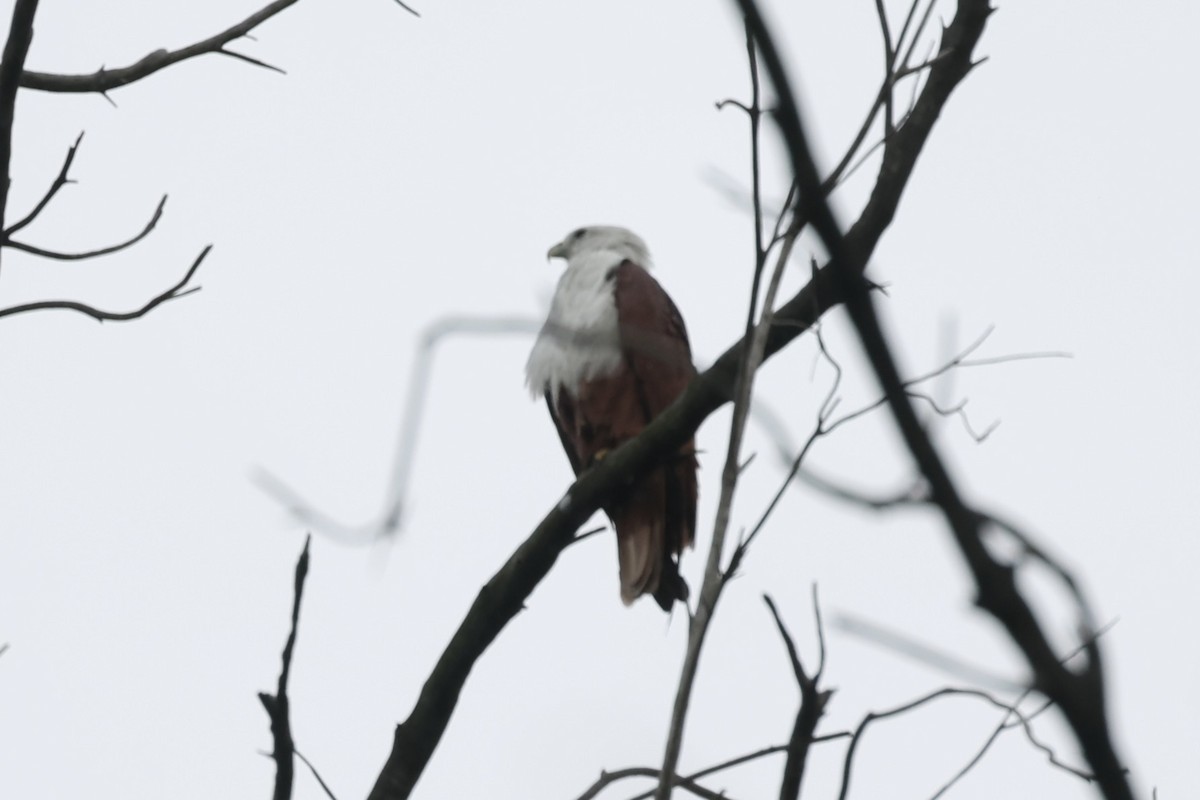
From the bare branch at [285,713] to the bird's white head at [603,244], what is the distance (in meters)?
4.64

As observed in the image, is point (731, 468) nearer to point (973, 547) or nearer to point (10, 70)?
point (973, 547)

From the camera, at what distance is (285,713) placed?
161 centimetres

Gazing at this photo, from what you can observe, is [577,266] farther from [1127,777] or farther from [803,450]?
[1127,777]

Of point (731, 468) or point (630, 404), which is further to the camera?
point (630, 404)

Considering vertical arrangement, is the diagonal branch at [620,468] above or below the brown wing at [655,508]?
below

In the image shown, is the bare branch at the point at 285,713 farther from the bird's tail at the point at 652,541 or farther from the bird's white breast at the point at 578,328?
the bird's tail at the point at 652,541

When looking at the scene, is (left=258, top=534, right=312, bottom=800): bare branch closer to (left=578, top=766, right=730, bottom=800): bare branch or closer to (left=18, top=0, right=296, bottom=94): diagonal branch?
(left=578, top=766, right=730, bottom=800): bare branch

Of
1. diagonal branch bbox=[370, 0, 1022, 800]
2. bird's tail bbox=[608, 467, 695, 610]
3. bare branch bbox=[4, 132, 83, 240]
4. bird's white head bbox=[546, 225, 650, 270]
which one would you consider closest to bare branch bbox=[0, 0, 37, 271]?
bare branch bbox=[4, 132, 83, 240]

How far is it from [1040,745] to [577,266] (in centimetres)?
459

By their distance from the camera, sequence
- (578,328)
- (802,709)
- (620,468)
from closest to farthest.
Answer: (802,709) < (620,468) < (578,328)

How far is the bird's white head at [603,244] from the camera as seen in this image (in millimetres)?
6286

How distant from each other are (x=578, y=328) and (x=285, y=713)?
3.82 m

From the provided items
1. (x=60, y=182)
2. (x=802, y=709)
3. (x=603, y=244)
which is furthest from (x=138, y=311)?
(x=603, y=244)

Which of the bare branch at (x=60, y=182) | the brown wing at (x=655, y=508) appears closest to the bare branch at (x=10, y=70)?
the bare branch at (x=60, y=182)
